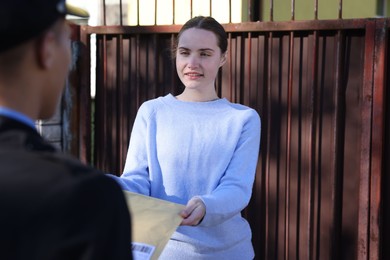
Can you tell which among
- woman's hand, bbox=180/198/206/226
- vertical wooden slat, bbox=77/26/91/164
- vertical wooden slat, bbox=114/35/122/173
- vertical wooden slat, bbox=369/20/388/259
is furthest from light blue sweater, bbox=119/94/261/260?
vertical wooden slat, bbox=77/26/91/164

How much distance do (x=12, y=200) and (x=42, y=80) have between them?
0.22 m

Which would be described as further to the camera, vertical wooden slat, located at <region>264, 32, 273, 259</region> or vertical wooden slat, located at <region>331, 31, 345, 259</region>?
vertical wooden slat, located at <region>264, 32, 273, 259</region>

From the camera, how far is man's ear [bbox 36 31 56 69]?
1040 mm

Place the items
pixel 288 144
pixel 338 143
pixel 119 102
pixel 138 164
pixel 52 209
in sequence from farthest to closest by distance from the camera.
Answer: pixel 119 102
pixel 288 144
pixel 338 143
pixel 138 164
pixel 52 209

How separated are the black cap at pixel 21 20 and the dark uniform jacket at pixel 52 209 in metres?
0.15

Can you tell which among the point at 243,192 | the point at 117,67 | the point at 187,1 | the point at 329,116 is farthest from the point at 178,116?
the point at 187,1

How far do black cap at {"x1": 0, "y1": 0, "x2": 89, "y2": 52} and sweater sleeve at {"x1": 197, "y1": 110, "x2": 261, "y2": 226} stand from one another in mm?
1149

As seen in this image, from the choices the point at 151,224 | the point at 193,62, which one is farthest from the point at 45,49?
the point at 193,62

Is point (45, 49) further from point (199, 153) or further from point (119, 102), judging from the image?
point (119, 102)

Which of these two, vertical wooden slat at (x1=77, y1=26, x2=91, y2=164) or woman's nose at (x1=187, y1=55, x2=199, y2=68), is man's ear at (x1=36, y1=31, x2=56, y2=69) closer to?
woman's nose at (x1=187, y1=55, x2=199, y2=68)

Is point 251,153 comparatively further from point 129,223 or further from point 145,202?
point 129,223

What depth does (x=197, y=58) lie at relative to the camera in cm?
→ 242

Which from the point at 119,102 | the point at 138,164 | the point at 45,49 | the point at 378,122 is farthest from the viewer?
the point at 119,102

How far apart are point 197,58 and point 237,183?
1.63ft
